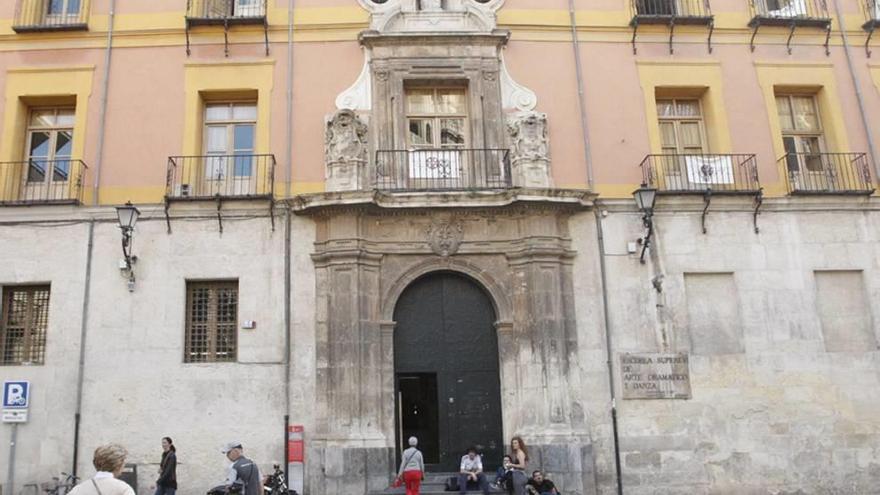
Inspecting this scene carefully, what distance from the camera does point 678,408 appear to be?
1433 cm

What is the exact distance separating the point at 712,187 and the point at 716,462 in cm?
570

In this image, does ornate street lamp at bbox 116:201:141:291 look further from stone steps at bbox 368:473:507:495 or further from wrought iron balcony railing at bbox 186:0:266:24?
stone steps at bbox 368:473:507:495

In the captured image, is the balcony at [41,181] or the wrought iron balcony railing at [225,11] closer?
the balcony at [41,181]

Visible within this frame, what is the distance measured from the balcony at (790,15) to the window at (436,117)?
22.5ft

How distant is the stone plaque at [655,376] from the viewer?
14359mm

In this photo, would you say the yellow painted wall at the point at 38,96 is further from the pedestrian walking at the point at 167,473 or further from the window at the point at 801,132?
the window at the point at 801,132

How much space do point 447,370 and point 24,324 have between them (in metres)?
8.61

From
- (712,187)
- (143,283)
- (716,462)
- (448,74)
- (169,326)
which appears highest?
(448,74)

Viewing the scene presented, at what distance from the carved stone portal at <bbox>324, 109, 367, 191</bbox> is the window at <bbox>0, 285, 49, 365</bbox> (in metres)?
6.33

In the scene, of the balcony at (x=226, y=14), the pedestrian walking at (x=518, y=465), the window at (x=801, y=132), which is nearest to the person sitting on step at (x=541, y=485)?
the pedestrian walking at (x=518, y=465)

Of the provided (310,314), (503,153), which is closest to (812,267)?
(503,153)

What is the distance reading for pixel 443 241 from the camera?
14781mm

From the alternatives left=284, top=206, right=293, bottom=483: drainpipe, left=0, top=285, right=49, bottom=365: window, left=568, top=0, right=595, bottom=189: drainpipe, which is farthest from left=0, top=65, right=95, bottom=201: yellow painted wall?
left=568, top=0, right=595, bottom=189: drainpipe

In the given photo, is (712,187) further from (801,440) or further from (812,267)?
(801,440)
